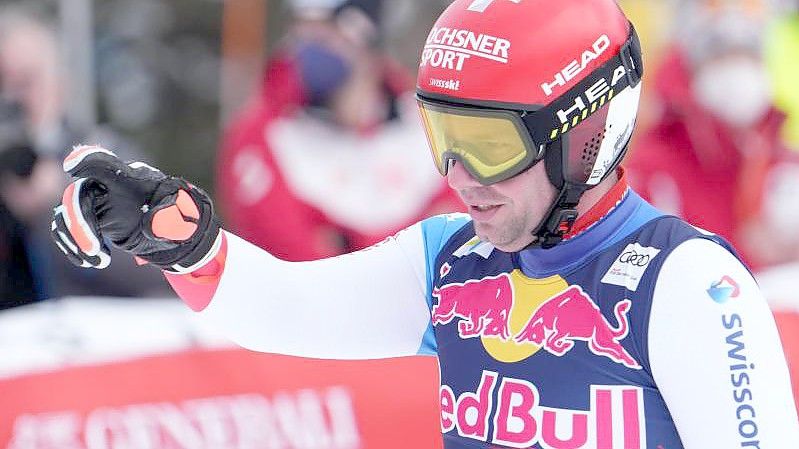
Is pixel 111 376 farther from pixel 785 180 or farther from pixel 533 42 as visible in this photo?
pixel 785 180

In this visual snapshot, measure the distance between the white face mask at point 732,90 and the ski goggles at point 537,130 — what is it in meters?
4.17

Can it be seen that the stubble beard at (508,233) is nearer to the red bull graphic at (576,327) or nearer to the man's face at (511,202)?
the man's face at (511,202)

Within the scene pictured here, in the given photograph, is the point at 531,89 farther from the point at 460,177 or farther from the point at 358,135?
the point at 358,135

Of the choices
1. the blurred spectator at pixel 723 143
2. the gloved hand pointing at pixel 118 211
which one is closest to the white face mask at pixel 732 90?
the blurred spectator at pixel 723 143

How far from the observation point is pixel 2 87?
546cm

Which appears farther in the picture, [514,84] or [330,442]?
[330,442]

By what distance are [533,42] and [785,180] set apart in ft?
14.3

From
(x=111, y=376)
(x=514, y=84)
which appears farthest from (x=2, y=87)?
(x=514, y=84)

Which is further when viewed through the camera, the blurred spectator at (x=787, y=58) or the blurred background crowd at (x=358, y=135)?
the blurred spectator at (x=787, y=58)

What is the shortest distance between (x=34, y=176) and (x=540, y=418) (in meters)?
3.13

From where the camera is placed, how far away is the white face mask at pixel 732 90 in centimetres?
664

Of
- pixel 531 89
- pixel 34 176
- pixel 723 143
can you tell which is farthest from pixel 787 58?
pixel 531 89

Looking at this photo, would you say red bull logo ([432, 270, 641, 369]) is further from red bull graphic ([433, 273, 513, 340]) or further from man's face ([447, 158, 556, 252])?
man's face ([447, 158, 556, 252])

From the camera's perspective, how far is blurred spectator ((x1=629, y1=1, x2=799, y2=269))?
6441mm
